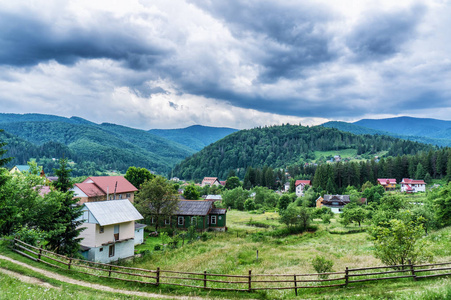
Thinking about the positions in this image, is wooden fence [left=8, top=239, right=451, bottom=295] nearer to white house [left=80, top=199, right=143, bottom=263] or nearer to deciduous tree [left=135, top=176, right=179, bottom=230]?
white house [left=80, top=199, right=143, bottom=263]

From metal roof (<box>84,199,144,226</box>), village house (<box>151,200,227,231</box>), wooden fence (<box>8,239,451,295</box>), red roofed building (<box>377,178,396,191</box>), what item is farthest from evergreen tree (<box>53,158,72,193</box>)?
red roofed building (<box>377,178,396,191</box>)

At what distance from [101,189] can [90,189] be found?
7.93 feet

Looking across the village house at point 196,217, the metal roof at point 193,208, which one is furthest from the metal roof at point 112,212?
the metal roof at point 193,208

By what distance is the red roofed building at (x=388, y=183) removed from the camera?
112 meters

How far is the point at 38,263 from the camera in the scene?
1783 centimetres

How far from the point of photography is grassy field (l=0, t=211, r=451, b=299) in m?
13.9

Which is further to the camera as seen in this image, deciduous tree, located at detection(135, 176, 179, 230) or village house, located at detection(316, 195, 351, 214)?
village house, located at detection(316, 195, 351, 214)

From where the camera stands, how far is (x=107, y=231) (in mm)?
31562

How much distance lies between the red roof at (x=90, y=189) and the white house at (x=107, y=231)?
21.6 metres

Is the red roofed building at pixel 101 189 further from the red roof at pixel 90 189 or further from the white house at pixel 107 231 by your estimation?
the white house at pixel 107 231

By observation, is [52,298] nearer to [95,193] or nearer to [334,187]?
[95,193]

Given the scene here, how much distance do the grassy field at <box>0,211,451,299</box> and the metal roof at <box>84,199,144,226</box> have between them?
5.22 meters

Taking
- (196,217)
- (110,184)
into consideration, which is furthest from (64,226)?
(110,184)

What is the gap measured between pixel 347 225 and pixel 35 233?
2152 inches
